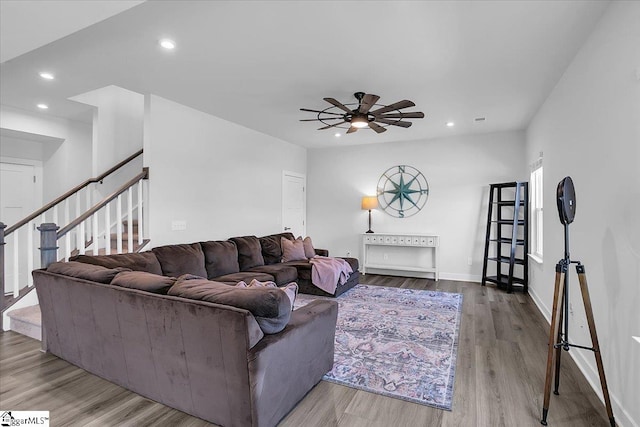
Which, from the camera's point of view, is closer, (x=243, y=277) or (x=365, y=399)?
(x=365, y=399)

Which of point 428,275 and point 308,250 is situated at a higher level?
point 308,250

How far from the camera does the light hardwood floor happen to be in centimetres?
202

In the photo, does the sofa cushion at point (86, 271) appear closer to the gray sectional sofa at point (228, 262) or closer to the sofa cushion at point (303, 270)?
the gray sectional sofa at point (228, 262)

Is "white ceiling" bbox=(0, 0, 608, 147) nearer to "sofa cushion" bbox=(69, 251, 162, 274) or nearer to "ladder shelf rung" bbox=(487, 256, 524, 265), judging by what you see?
"sofa cushion" bbox=(69, 251, 162, 274)

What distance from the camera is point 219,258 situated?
172 inches

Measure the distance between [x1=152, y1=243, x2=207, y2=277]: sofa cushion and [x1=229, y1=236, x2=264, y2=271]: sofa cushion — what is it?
0.76 metres

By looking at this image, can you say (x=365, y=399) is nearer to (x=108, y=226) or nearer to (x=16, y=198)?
(x=108, y=226)

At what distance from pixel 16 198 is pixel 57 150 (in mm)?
939

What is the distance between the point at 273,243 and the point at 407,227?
2666mm

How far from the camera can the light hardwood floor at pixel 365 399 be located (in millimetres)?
2021

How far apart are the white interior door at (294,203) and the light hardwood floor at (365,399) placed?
14.0ft

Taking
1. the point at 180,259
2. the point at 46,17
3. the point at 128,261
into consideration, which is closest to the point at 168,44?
the point at 46,17

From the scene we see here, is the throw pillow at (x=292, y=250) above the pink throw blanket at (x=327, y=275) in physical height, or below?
above

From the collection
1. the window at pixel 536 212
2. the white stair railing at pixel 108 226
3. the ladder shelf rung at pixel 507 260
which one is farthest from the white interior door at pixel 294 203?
the window at pixel 536 212
